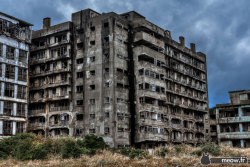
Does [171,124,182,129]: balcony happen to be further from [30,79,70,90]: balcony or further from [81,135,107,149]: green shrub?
[30,79,70,90]: balcony

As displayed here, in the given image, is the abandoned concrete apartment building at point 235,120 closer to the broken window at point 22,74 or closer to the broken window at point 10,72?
the broken window at point 22,74

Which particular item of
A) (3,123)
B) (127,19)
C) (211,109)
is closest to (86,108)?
(3,123)

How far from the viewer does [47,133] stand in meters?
70.0

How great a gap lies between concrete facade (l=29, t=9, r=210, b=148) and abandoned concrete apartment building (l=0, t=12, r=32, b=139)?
864 cm

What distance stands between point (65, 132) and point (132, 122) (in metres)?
13.3

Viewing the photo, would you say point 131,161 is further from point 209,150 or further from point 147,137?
point 147,137

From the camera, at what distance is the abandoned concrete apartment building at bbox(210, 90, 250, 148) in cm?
7925

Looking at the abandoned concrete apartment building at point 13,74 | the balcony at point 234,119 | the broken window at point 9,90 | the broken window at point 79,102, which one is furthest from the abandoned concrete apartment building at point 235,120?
the broken window at point 9,90

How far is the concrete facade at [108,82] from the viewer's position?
65.1 metres

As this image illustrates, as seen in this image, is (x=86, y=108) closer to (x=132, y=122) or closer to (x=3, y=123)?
(x=132, y=122)

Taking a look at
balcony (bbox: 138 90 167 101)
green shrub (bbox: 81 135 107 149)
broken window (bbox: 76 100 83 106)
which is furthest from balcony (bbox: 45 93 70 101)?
green shrub (bbox: 81 135 107 149)

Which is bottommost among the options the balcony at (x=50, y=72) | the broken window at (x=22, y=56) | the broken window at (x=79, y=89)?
the broken window at (x=79, y=89)

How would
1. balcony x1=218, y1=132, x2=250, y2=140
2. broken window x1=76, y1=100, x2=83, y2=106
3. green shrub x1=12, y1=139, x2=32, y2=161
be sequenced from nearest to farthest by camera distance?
green shrub x1=12, y1=139, x2=32, y2=161 → broken window x1=76, y1=100, x2=83, y2=106 → balcony x1=218, y1=132, x2=250, y2=140

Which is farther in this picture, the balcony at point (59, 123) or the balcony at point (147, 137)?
the balcony at point (59, 123)
